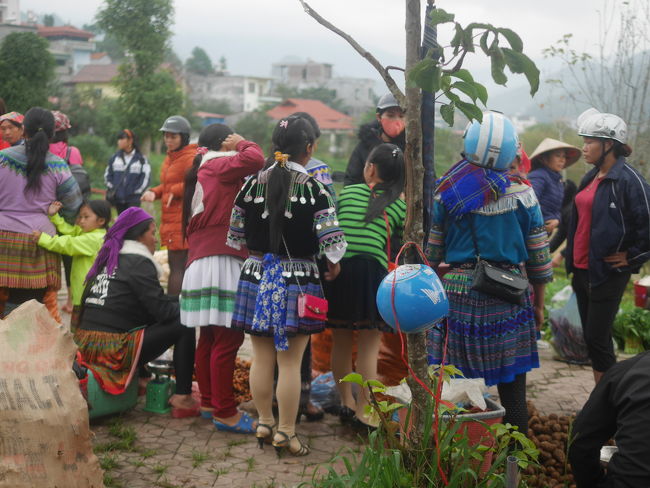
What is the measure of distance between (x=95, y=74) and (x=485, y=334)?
222 ft

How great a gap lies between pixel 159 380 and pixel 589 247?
120 inches

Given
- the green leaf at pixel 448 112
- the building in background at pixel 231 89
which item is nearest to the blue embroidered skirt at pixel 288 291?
the green leaf at pixel 448 112

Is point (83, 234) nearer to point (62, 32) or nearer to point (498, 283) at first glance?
point (498, 283)

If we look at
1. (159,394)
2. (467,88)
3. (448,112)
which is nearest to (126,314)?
(159,394)

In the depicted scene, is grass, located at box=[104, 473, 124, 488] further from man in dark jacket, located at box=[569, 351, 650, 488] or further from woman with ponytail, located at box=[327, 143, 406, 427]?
man in dark jacket, located at box=[569, 351, 650, 488]

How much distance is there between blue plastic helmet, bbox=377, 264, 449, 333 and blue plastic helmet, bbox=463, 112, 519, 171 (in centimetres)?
119

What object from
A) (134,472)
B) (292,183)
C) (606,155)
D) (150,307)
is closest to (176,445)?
(134,472)

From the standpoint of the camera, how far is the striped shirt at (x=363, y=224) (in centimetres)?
466

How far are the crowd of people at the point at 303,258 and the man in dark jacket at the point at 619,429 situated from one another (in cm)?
97

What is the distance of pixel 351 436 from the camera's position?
4656 millimetres

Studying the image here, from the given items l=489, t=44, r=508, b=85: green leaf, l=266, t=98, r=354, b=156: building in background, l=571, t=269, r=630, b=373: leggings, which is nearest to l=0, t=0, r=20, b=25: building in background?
l=266, t=98, r=354, b=156: building in background

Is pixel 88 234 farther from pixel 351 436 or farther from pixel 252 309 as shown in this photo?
pixel 351 436

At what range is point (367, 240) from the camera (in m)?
4.66

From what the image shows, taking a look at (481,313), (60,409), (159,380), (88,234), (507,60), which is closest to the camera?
(507,60)
